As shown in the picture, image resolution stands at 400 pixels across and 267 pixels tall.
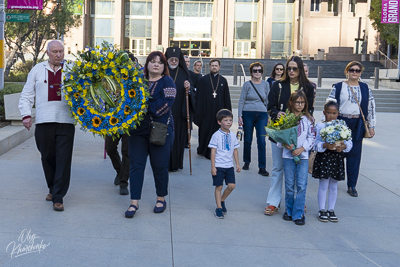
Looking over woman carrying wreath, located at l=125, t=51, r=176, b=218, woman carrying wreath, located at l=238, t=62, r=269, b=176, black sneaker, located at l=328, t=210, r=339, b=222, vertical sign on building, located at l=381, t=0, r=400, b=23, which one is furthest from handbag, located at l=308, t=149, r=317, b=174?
vertical sign on building, located at l=381, t=0, r=400, b=23

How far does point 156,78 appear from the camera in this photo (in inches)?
256

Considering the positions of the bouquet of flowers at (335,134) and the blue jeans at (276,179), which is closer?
the bouquet of flowers at (335,134)

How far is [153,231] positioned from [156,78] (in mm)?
1763

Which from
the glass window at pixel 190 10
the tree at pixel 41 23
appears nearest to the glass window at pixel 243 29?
the glass window at pixel 190 10

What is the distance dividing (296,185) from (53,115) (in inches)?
113

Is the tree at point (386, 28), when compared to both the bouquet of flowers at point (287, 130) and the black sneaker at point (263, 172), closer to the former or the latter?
the black sneaker at point (263, 172)

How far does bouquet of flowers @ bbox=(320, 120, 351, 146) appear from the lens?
21.3ft

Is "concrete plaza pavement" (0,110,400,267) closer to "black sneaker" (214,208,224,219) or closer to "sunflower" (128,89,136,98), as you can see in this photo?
"black sneaker" (214,208,224,219)

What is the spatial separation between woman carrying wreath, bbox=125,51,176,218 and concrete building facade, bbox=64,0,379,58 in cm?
5222

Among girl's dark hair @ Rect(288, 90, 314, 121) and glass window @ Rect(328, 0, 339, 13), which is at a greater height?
glass window @ Rect(328, 0, 339, 13)

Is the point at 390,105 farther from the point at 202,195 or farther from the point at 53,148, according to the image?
the point at 53,148

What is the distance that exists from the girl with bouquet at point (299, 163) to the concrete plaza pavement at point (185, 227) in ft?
0.66

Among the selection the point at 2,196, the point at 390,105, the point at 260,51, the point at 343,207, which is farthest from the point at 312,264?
the point at 260,51

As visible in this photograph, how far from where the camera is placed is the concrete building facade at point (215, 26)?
189ft
